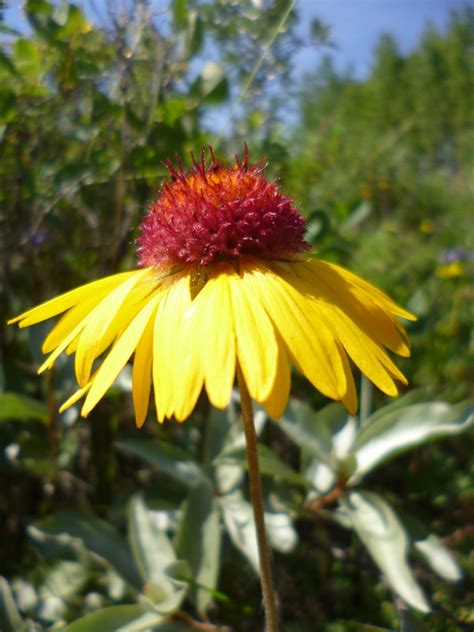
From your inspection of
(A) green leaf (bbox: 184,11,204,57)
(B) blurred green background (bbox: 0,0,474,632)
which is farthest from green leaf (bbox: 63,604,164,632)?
(A) green leaf (bbox: 184,11,204,57)

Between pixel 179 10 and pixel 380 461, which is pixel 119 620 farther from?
pixel 179 10

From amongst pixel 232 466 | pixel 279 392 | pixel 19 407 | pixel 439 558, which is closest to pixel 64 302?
pixel 279 392

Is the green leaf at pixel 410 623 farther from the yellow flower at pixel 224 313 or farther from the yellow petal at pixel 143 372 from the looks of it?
the yellow petal at pixel 143 372

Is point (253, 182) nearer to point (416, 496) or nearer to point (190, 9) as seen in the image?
point (190, 9)

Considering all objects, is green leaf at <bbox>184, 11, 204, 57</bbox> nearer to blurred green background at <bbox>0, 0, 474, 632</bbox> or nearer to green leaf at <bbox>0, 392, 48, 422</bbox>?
blurred green background at <bbox>0, 0, 474, 632</bbox>

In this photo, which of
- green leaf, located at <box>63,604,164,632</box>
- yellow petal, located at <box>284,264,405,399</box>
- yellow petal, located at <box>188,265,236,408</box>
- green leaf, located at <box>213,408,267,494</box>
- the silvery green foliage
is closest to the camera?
yellow petal, located at <box>188,265,236,408</box>

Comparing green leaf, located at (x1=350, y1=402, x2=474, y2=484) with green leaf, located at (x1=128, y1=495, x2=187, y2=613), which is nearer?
green leaf, located at (x1=128, y1=495, x2=187, y2=613)
